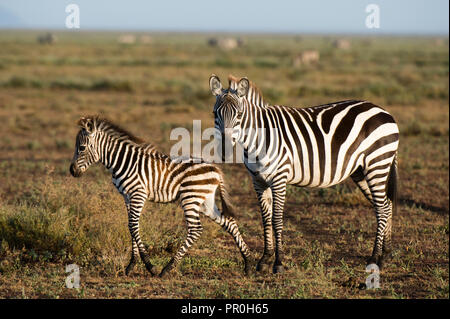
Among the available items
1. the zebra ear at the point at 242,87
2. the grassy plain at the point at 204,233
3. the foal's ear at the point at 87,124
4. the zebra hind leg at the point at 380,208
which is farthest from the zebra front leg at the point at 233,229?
the foal's ear at the point at 87,124

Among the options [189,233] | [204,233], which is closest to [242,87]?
[189,233]

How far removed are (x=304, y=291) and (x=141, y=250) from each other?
1.81 m

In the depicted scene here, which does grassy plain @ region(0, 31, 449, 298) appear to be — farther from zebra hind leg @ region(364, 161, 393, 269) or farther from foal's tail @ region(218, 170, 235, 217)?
foal's tail @ region(218, 170, 235, 217)

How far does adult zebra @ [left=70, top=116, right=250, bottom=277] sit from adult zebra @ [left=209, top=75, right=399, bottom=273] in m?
0.51

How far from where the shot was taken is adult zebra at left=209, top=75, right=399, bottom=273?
6520 millimetres

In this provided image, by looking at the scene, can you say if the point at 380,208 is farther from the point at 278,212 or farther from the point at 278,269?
the point at 278,269

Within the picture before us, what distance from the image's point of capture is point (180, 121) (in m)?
19.3

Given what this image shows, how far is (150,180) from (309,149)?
6.06 feet

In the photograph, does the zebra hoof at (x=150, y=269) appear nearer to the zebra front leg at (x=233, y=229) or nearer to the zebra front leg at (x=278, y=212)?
the zebra front leg at (x=233, y=229)

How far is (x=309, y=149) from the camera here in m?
6.73

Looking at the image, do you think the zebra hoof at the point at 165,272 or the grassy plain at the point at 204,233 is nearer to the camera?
the grassy plain at the point at 204,233

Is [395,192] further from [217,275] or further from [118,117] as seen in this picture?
[118,117]

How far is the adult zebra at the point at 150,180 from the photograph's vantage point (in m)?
6.31
